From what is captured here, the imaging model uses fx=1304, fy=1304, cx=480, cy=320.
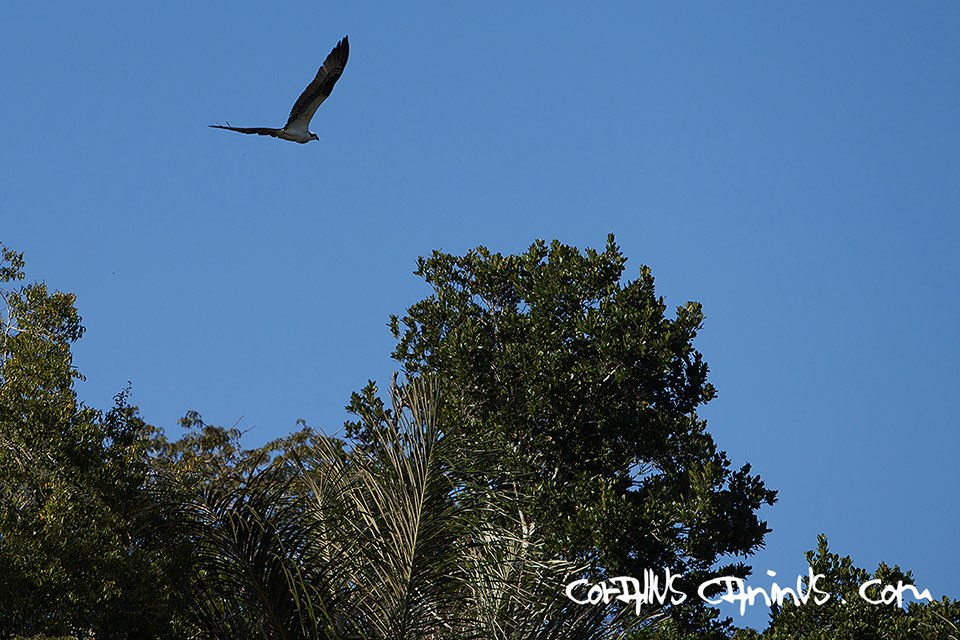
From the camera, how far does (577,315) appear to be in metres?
17.2

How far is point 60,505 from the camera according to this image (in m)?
14.2

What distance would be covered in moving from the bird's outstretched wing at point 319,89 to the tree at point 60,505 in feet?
14.7

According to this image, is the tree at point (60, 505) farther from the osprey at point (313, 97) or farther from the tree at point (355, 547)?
the osprey at point (313, 97)

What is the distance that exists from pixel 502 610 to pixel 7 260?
11479 mm

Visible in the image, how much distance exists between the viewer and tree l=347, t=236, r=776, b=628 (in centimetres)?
1556

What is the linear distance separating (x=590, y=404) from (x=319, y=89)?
212 inches

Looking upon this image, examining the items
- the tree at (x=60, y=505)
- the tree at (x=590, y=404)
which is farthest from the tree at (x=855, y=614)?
the tree at (x=60, y=505)

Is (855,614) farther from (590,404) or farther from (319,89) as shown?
(319,89)

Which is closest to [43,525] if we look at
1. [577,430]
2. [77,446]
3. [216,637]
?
[77,446]

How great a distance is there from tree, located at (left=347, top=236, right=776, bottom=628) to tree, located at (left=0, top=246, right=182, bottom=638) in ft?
12.6

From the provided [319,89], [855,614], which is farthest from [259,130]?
[855,614]

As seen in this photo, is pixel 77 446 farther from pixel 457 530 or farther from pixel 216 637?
pixel 457 530

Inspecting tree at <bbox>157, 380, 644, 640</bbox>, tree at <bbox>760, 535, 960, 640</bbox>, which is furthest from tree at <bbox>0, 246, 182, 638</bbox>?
tree at <bbox>760, 535, 960, 640</bbox>

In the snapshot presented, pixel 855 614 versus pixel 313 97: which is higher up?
pixel 313 97
